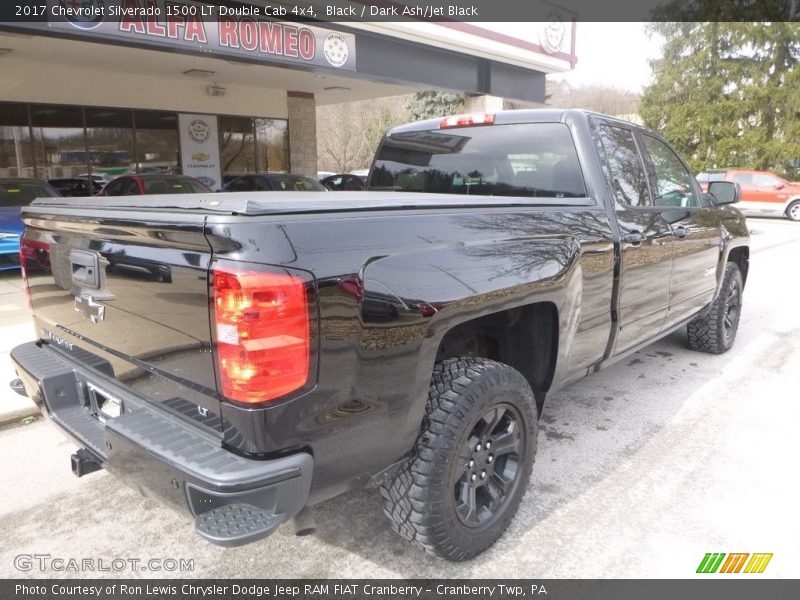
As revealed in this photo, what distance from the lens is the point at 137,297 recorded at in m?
2.07

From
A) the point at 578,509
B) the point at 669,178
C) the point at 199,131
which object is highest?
the point at 199,131

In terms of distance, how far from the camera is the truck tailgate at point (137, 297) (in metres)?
1.86

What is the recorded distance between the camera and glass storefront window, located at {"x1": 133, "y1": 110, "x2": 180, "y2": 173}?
14.6 m

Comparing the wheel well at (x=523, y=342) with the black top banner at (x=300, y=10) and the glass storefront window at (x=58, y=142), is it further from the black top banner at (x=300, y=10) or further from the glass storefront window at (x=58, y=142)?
the glass storefront window at (x=58, y=142)

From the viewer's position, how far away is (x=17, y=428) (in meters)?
3.94

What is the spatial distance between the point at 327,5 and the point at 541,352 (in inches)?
392

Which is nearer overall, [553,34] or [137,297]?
[137,297]

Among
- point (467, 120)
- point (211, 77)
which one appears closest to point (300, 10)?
point (211, 77)

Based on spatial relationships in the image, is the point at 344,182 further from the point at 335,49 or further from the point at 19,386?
the point at 19,386

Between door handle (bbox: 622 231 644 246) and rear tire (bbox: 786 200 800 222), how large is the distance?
2057cm

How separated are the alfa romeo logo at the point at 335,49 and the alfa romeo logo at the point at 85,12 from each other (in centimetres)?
411

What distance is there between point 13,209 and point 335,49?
6379mm

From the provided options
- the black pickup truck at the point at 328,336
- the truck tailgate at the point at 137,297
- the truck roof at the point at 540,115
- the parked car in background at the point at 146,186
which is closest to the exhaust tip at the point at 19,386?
the black pickup truck at the point at 328,336

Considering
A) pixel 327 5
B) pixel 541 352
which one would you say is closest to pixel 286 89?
pixel 327 5
